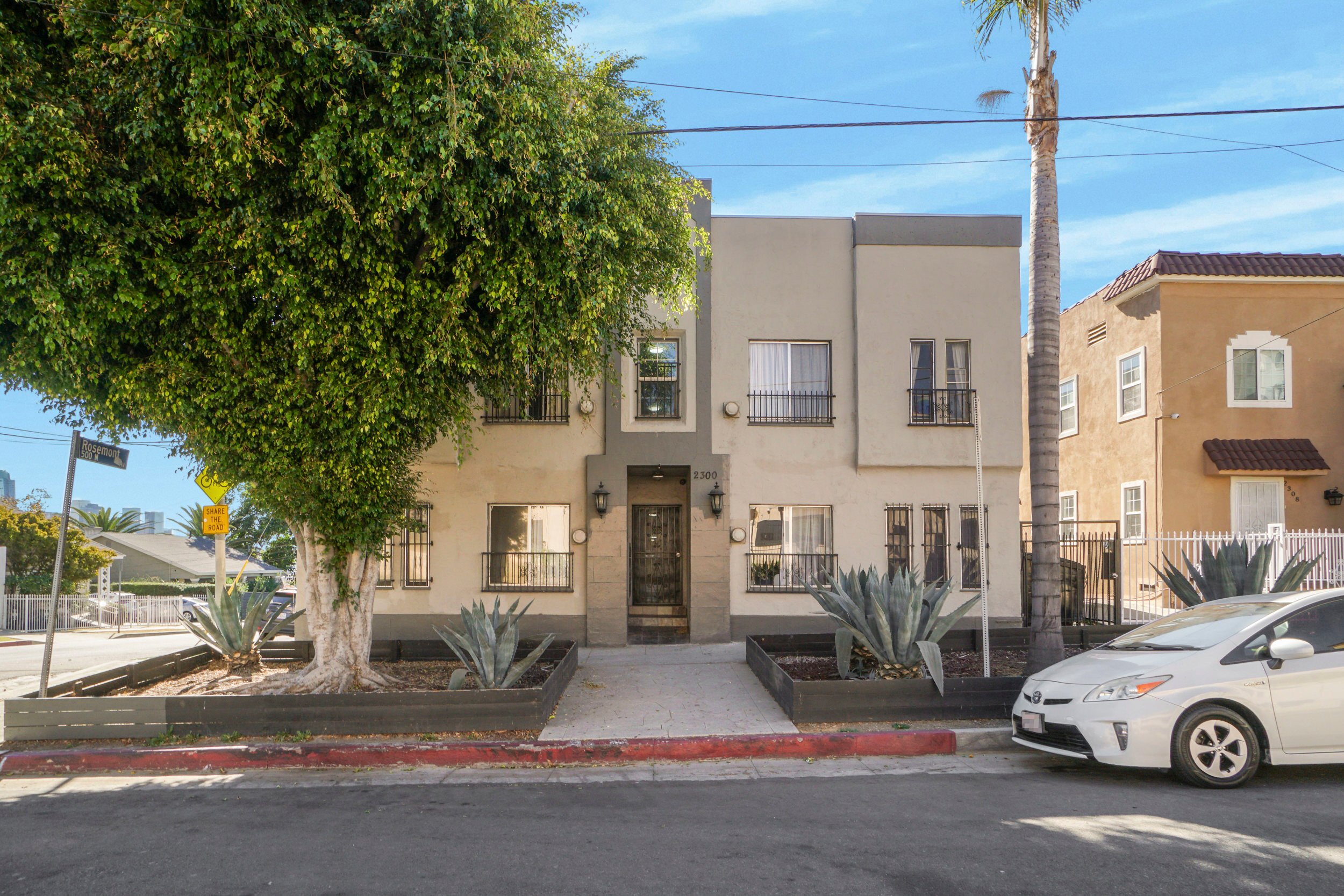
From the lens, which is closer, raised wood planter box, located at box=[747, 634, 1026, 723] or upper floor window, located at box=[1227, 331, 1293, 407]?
raised wood planter box, located at box=[747, 634, 1026, 723]

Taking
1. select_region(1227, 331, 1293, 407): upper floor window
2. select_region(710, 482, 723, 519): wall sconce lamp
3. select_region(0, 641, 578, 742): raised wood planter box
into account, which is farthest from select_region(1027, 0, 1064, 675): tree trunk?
select_region(1227, 331, 1293, 407): upper floor window

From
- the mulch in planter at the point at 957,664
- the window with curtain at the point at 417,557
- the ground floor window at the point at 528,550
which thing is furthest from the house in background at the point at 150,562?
the mulch in planter at the point at 957,664

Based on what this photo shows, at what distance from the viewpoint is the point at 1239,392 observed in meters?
19.3

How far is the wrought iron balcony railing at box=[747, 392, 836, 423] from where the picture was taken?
1479 centimetres

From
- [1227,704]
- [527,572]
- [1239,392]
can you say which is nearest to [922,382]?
[527,572]

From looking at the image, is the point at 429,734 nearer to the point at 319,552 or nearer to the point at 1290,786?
the point at 319,552

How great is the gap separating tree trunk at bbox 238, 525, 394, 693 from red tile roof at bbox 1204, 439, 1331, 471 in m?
17.7

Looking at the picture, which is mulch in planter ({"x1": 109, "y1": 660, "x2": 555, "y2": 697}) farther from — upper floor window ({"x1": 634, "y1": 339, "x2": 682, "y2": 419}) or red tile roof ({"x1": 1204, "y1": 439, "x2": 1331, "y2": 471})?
red tile roof ({"x1": 1204, "y1": 439, "x2": 1331, "y2": 471})

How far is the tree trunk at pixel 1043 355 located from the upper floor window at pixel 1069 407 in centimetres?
1464

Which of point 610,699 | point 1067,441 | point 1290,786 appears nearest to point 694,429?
point 610,699

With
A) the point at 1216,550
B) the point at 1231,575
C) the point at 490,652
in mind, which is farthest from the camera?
the point at 1216,550

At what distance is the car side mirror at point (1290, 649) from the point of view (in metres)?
6.39

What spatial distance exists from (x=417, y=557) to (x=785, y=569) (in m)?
6.23

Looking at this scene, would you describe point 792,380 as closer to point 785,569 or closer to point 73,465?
point 785,569
